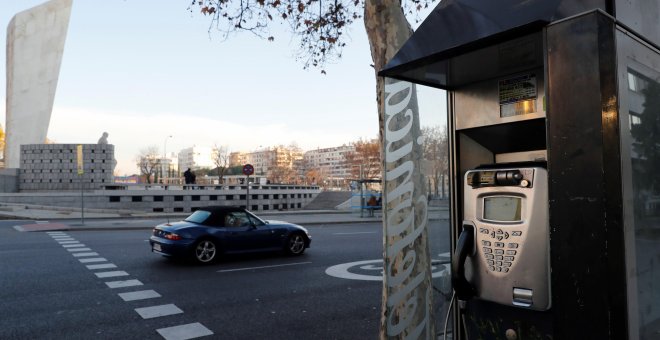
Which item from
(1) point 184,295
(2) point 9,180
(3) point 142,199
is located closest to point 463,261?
(1) point 184,295

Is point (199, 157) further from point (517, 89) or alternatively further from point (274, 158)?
point (517, 89)

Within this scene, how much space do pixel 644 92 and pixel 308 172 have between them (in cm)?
11868

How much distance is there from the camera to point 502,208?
2.75 metres

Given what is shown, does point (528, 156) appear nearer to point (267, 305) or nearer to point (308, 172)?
point (267, 305)

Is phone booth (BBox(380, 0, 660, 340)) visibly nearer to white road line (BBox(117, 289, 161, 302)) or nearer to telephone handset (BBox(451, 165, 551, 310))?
telephone handset (BBox(451, 165, 551, 310))

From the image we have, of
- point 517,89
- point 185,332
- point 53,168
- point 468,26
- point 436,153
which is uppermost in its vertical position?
point 53,168

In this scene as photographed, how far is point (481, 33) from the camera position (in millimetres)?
2496

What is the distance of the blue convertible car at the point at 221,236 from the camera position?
10.1 m

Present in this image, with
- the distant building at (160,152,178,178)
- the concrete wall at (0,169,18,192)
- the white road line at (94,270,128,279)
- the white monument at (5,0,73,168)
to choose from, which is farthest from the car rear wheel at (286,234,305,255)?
the distant building at (160,152,178,178)

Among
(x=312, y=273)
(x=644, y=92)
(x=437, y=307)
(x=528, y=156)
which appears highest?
(x=644, y=92)

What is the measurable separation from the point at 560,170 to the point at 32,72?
160ft

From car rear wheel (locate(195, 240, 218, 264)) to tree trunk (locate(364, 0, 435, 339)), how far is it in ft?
23.4

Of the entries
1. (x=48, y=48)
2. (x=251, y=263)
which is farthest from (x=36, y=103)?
(x=251, y=263)

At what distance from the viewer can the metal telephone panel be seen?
2.59m
